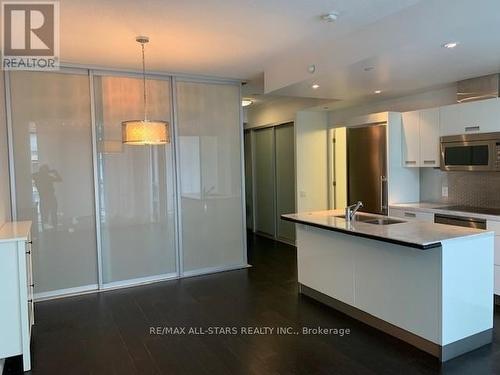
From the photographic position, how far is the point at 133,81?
4.79m

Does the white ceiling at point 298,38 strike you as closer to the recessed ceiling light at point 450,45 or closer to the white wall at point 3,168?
the recessed ceiling light at point 450,45

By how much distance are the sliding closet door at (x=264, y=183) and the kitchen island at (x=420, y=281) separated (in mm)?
Result: 3869

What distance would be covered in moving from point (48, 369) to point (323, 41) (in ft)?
12.0

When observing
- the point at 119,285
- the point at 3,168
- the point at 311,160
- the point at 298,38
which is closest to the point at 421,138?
the point at 311,160

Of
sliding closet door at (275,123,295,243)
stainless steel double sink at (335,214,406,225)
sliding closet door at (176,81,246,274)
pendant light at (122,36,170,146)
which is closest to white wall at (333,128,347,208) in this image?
sliding closet door at (275,123,295,243)

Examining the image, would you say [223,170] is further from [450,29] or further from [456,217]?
[450,29]

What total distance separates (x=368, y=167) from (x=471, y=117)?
1.43 meters

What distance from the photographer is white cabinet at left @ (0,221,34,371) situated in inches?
109

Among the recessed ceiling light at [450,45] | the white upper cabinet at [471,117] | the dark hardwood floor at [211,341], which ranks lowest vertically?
the dark hardwood floor at [211,341]

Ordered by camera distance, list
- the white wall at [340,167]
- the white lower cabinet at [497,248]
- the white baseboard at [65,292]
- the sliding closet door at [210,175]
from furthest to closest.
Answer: the white wall at [340,167], the sliding closet door at [210,175], the white baseboard at [65,292], the white lower cabinet at [497,248]

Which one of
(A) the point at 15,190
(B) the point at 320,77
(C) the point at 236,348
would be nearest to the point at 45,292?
(A) the point at 15,190

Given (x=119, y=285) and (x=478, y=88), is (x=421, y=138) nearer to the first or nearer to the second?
(x=478, y=88)

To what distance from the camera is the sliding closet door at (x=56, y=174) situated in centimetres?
425

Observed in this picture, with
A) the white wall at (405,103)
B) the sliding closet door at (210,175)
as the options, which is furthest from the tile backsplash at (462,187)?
the sliding closet door at (210,175)
